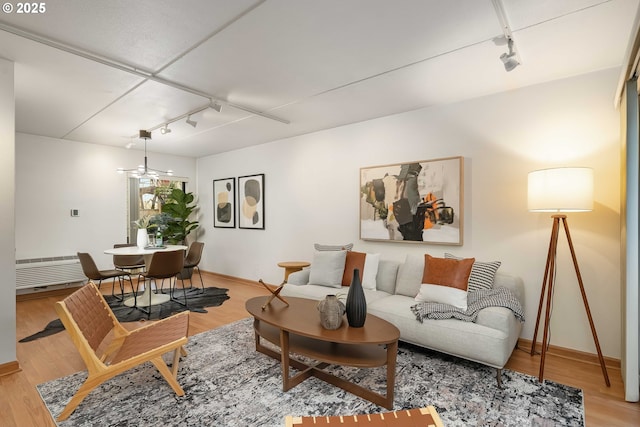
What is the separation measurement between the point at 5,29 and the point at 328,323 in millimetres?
3074

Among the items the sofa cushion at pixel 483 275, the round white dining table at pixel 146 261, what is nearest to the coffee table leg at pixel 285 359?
the sofa cushion at pixel 483 275

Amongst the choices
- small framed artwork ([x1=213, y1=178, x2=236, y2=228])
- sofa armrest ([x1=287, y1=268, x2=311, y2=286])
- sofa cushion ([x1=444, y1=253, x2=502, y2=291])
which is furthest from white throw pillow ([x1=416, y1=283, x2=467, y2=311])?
small framed artwork ([x1=213, y1=178, x2=236, y2=228])

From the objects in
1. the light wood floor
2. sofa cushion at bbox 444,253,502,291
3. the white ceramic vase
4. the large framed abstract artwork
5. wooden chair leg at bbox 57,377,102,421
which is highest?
the large framed abstract artwork

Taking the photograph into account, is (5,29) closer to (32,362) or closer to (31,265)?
(32,362)

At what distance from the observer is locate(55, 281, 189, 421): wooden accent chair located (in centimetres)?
201

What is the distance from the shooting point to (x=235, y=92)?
11.2ft

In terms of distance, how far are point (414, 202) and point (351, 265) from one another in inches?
43.2

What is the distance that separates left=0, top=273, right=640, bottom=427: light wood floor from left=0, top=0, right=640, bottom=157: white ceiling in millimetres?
2619

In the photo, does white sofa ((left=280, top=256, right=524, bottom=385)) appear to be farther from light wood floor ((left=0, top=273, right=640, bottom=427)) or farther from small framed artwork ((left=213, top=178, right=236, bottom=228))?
small framed artwork ((left=213, top=178, right=236, bottom=228))

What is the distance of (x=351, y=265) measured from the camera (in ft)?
12.9

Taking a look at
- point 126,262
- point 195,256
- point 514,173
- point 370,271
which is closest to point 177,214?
point 195,256

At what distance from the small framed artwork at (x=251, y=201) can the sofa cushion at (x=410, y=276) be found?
117 inches

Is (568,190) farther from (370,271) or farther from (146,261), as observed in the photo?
(146,261)

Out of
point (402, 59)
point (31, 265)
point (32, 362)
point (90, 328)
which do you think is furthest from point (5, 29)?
point (31, 265)
